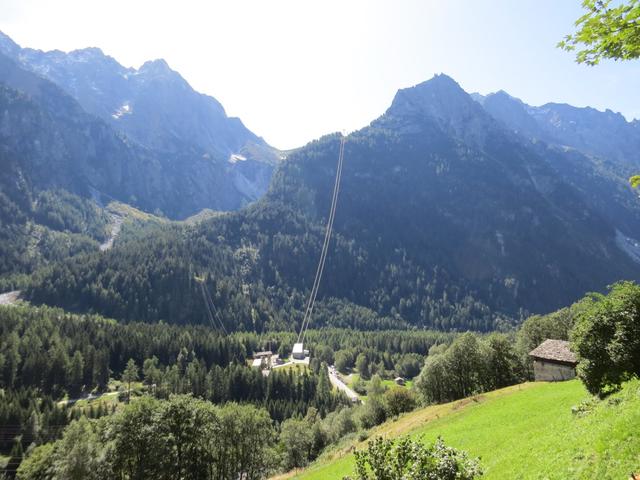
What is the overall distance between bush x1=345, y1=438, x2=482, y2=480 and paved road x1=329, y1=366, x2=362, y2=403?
13400 centimetres

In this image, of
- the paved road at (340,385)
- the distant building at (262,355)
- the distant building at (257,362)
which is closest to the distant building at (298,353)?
the distant building at (262,355)

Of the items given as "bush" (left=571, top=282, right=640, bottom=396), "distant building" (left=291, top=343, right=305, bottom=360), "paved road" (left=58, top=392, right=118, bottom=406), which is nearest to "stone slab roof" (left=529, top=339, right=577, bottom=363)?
"bush" (left=571, top=282, right=640, bottom=396)

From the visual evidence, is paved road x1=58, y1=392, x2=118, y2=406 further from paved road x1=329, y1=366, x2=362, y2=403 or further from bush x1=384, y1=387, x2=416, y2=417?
bush x1=384, y1=387, x2=416, y2=417

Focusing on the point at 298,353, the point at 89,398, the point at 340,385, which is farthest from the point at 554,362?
the point at 298,353

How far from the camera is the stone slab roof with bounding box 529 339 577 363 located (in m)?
56.8

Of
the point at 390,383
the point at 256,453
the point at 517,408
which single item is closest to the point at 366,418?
the point at 256,453

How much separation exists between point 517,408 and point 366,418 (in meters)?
51.1

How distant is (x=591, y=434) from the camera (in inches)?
741

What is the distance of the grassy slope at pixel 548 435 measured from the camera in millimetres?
15766

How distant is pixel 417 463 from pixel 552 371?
2170 inches

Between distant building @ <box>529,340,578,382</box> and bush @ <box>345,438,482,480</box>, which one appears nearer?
bush @ <box>345,438,482,480</box>

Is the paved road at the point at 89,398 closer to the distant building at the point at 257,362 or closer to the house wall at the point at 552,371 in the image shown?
the distant building at the point at 257,362

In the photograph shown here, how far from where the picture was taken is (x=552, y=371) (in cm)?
5803

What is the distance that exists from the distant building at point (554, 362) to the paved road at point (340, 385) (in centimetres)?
8946
